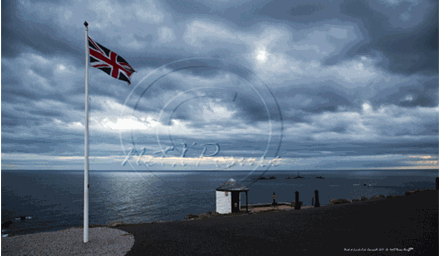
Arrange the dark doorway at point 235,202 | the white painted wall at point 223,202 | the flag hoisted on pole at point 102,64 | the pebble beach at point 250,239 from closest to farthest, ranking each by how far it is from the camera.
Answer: the pebble beach at point 250,239, the flag hoisted on pole at point 102,64, the dark doorway at point 235,202, the white painted wall at point 223,202

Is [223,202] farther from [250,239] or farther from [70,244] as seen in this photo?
[70,244]

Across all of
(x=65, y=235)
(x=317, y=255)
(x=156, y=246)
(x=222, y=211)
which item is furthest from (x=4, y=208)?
(x=317, y=255)

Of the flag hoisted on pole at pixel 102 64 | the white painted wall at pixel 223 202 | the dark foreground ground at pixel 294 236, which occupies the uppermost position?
the flag hoisted on pole at pixel 102 64

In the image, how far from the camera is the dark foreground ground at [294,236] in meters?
7.77

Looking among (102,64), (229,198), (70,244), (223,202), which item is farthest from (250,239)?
(223,202)

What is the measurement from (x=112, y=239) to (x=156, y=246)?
203 centimetres

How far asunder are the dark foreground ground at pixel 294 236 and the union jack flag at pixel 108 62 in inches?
252

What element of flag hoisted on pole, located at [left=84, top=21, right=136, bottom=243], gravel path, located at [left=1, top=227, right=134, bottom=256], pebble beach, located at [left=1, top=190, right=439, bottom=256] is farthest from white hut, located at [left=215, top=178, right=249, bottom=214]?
flag hoisted on pole, located at [left=84, top=21, right=136, bottom=243]

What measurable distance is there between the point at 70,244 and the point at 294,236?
7890mm

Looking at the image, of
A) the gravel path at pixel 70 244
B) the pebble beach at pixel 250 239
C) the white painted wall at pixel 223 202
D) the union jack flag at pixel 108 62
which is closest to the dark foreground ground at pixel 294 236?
the pebble beach at pixel 250 239

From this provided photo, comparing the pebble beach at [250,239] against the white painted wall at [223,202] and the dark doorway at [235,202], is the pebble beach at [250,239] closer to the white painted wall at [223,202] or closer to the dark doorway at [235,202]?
the dark doorway at [235,202]

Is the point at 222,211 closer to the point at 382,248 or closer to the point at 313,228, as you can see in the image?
the point at 313,228

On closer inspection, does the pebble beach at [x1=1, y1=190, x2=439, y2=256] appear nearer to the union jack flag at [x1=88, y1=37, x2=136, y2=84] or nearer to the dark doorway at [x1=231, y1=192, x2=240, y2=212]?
the union jack flag at [x1=88, y1=37, x2=136, y2=84]

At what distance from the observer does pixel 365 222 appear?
1209cm
